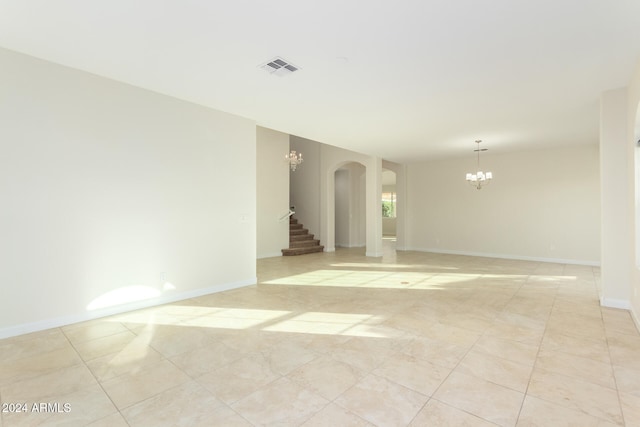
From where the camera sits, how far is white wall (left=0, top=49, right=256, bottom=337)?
2943 millimetres

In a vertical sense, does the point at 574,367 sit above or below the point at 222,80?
below

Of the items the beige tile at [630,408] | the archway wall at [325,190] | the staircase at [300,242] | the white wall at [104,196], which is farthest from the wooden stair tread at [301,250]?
the beige tile at [630,408]

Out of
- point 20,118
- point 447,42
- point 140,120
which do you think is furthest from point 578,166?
point 20,118

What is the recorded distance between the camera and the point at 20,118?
296 cm

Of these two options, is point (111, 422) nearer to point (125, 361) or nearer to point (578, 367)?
point (125, 361)

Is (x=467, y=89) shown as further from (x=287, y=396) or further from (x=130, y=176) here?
(x=130, y=176)

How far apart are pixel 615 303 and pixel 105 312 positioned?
20.7 ft

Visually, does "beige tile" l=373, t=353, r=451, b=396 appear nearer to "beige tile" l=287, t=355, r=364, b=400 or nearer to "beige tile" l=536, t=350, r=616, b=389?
"beige tile" l=287, t=355, r=364, b=400

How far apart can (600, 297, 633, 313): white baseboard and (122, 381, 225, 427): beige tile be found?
4.75 metres

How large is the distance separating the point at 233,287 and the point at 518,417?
3.97 meters

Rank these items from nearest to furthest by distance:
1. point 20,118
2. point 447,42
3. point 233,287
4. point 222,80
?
point 447,42, point 20,118, point 222,80, point 233,287

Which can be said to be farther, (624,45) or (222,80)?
(222,80)

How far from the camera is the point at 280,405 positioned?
189 cm

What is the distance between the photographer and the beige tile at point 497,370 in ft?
7.01
